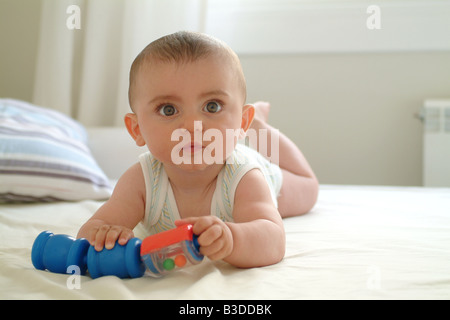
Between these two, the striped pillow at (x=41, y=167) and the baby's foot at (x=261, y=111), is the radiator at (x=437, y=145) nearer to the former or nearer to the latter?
the baby's foot at (x=261, y=111)

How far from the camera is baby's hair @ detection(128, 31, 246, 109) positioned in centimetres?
76

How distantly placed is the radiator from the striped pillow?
4.18ft

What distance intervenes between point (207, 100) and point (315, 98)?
4.79 ft

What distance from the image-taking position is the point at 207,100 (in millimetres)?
760

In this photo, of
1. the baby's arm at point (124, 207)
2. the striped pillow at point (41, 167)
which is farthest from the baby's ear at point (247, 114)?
the striped pillow at point (41, 167)

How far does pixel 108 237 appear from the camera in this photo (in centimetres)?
66

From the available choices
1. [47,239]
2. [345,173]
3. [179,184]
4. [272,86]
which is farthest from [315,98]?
[47,239]

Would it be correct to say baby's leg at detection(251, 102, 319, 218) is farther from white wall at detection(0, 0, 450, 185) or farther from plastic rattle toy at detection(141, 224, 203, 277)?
white wall at detection(0, 0, 450, 185)

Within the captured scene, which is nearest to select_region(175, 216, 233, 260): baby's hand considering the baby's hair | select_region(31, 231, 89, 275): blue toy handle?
select_region(31, 231, 89, 275): blue toy handle

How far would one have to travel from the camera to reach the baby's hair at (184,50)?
0.76 m

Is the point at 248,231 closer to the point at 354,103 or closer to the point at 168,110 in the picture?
the point at 168,110
